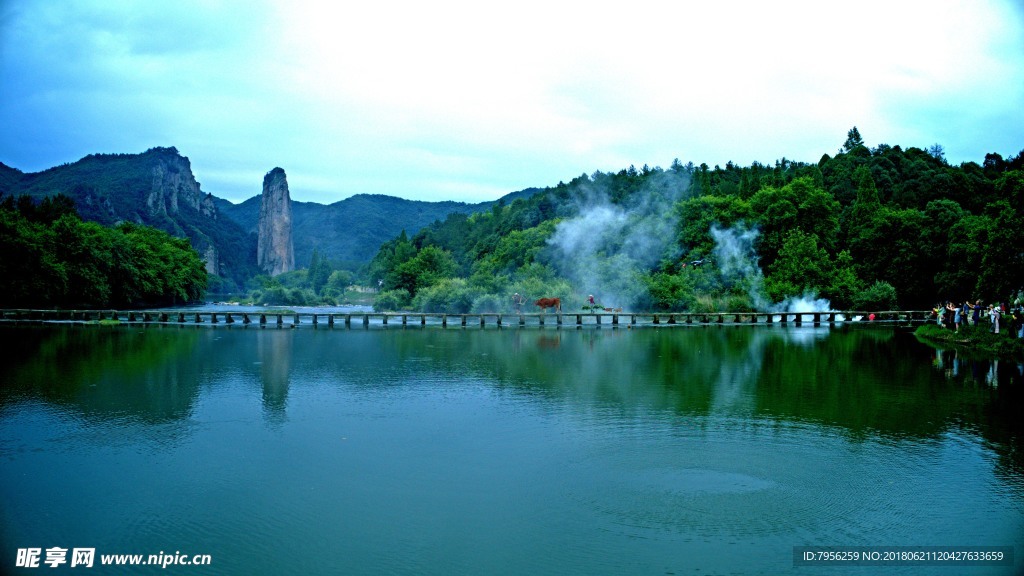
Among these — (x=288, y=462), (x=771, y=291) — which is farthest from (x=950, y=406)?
(x=771, y=291)

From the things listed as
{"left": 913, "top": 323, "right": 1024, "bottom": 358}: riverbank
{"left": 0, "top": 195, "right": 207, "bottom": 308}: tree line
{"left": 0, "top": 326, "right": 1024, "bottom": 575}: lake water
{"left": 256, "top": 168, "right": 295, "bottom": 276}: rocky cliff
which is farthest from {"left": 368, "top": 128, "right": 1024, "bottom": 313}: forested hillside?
Result: {"left": 256, "top": 168, "right": 295, "bottom": 276}: rocky cliff

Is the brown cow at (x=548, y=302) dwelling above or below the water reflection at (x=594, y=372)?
above

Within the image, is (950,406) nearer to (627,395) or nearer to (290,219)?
(627,395)

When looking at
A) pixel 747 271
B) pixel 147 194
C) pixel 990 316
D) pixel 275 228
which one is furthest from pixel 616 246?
pixel 275 228

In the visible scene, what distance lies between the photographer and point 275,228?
184000 millimetres

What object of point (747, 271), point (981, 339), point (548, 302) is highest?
point (747, 271)

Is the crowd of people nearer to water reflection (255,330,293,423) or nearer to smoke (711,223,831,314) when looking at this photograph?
smoke (711,223,831,314)

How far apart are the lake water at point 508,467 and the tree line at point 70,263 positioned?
33380 mm

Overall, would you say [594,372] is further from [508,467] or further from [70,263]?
[70,263]

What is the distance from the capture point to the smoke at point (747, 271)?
175 ft

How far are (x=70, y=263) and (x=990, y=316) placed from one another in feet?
196

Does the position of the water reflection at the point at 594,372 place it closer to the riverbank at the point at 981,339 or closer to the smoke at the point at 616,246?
the riverbank at the point at 981,339

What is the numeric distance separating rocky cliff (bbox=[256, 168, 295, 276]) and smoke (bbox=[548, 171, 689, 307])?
125 m

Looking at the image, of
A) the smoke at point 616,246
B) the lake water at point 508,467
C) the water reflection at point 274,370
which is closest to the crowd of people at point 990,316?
the lake water at point 508,467
